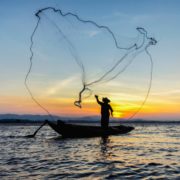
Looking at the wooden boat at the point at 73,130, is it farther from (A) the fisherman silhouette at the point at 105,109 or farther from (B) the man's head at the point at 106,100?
(B) the man's head at the point at 106,100

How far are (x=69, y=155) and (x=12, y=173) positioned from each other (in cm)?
545

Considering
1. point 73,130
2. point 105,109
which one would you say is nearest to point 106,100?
point 105,109

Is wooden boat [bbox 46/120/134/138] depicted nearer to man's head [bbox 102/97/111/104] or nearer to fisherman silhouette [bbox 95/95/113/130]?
fisherman silhouette [bbox 95/95/113/130]

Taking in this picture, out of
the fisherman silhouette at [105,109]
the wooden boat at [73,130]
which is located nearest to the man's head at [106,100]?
the fisherman silhouette at [105,109]

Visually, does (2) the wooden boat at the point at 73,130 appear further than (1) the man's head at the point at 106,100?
No

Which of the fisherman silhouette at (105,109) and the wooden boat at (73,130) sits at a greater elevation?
the fisherman silhouette at (105,109)

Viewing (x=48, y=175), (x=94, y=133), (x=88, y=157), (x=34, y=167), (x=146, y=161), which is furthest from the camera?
(x=94, y=133)

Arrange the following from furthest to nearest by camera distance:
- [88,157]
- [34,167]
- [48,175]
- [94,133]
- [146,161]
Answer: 1. [94,133]
2. [88,157]
3. [146,161]
4. [34,167]
5. [48,175]

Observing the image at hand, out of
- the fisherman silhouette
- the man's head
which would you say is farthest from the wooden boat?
the man's head

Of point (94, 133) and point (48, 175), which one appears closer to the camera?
point (48, 175)

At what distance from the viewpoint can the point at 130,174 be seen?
12359mm

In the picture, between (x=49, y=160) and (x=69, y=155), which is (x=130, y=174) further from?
(x=69, y=155)

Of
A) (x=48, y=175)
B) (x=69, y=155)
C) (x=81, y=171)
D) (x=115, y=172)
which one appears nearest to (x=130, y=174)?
(x=115, y=172)

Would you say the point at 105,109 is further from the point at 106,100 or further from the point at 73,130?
the point at 73,130
